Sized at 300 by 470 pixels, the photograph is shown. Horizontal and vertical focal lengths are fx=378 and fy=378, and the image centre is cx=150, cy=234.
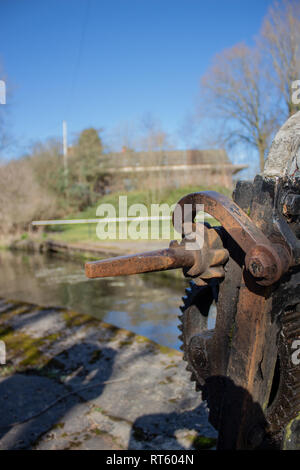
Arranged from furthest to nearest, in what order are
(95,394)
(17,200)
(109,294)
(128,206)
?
(17,200) → (128,206) → (109,294) → (95,394)

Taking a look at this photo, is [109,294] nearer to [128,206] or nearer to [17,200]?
[128,206]

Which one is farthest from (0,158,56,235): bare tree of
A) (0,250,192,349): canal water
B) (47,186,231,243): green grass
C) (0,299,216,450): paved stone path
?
(0,299,216,450): paved stone path

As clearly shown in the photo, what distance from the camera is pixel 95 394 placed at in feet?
13.1

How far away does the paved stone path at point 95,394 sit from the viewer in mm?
3217

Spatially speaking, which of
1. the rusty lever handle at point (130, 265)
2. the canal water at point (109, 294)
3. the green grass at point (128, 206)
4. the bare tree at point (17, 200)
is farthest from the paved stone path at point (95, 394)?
the bare tree at point (17, 200)

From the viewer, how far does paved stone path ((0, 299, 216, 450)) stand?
10.6 feet

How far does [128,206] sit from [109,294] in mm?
4315

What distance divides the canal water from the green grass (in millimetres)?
1440

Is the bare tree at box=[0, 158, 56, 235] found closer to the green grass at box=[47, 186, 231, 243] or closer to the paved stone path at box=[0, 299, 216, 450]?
the green grass at box=[47, 186, 231, 243]

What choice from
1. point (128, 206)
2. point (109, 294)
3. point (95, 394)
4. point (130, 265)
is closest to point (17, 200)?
point (128, 206)

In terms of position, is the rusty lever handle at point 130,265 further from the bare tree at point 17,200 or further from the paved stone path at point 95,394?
the bare tree at point 17,200

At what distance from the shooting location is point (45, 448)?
3105mm
